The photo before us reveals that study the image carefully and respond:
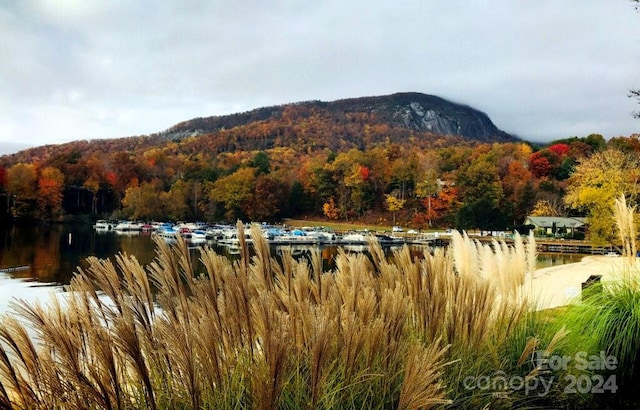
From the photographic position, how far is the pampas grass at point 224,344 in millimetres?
1722

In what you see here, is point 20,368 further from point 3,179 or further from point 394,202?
point 3,179

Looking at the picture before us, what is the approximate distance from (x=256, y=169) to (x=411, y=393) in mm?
74568

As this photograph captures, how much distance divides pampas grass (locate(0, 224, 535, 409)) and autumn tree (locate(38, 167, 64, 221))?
76.0m

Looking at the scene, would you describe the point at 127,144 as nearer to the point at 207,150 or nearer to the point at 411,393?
the point at 207,150

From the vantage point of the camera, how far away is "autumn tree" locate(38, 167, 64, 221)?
69.6 metres

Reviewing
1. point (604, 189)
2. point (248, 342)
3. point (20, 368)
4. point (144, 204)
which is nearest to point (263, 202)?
point (144, 204)

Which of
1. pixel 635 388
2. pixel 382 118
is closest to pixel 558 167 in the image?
pixel 635 388

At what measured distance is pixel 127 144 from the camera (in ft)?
433

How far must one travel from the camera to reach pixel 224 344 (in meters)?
2.17

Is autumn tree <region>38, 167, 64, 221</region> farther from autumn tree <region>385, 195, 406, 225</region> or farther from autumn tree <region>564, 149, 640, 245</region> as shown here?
autumn tree <region>564, 149, 640, 245</region>

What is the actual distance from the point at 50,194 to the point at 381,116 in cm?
10465

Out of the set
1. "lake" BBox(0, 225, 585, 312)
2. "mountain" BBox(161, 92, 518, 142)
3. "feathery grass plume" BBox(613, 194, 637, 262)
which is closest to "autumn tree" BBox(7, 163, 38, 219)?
"lake" BBox(0, 225, 585, 312)

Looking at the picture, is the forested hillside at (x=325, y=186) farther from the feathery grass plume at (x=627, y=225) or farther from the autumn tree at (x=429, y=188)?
the feathery grass plume at (x=627, y=225)

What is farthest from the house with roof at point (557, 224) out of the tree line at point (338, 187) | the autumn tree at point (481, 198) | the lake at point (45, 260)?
the lake at point (45, 260)
